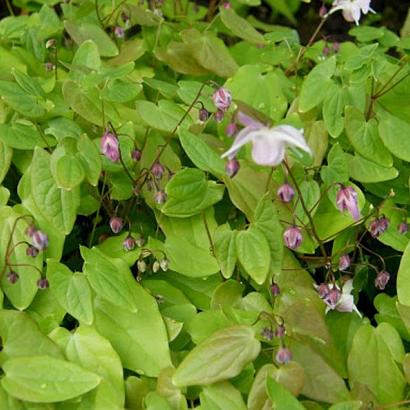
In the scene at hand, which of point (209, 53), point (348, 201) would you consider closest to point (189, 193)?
point (348, 201)

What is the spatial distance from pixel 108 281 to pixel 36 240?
0.19 metres

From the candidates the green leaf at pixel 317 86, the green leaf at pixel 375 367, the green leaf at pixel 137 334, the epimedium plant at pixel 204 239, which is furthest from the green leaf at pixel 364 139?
the green leaf at pixel 137 334

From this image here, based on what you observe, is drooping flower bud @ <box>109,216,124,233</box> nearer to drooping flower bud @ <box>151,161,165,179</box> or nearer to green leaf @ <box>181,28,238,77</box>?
drooping flower bud @ <box>151,161,165,179</box>

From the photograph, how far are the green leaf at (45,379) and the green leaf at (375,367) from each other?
2.12ft

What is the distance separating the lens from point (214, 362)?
1871 mm

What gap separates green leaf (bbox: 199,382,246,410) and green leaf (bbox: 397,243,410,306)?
49cm

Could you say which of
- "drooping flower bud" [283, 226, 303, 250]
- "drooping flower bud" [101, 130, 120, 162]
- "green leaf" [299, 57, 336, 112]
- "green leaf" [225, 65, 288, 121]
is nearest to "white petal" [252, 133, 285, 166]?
"drooping flower bud" [283, 226, 303, 250]

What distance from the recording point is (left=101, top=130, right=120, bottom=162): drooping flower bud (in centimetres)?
203

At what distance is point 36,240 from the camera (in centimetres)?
196

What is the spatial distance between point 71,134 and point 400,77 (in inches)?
41.0

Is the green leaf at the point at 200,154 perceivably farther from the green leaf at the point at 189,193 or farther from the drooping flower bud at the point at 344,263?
the drooping flower bud at the point at 344,263

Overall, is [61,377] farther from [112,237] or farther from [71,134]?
[71,134]

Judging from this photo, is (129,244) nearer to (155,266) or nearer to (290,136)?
(155,266)

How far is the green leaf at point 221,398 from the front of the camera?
1864 millimetres
